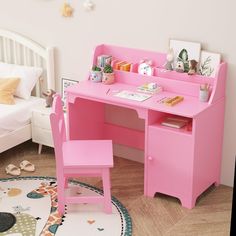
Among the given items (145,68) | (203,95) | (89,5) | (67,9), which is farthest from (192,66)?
(67,9)

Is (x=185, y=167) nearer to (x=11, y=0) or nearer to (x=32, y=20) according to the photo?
(x=32, y=20)

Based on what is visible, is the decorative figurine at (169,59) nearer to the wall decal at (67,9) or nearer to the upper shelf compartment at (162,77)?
the upper shelf compartment at (162,77)

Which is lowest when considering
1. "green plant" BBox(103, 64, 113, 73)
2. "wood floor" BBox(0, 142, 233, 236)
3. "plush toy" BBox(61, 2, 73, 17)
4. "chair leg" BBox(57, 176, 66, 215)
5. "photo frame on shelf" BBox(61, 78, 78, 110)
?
"wood floor" BBox(0, 142, 233, 236)

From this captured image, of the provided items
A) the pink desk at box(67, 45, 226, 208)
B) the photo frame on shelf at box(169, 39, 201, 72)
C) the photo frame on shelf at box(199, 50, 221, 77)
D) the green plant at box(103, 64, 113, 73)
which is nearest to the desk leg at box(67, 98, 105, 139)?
the pink desk at box(67, 45, 226, 208)

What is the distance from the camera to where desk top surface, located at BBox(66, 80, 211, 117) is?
300cm

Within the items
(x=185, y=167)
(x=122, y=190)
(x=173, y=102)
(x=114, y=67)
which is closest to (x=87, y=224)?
(x=122, y=190)

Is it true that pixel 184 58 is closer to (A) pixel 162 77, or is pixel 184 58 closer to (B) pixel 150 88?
(A) pixel 162 77

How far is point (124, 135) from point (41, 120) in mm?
649

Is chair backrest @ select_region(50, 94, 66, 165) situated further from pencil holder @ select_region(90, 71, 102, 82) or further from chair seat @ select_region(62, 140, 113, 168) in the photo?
pencil holder @ select_region(90, 71, 102, 82)

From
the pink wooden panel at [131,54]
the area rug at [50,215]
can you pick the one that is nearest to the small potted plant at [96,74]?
the pink wooden panel at [131,54]

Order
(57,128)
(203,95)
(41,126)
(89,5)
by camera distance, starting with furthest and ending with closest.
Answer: (41,126) < (89,5) < (203,95) < (57,128)

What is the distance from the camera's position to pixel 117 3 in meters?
3.50

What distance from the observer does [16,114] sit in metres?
3.73

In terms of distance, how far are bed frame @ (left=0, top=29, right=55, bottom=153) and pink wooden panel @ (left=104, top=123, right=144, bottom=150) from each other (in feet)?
2.01
